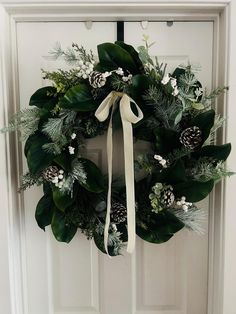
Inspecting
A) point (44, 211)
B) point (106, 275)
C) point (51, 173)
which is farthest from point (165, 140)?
point (106, 275)

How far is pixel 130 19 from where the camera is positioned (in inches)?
53.7

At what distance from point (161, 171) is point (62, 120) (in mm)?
378

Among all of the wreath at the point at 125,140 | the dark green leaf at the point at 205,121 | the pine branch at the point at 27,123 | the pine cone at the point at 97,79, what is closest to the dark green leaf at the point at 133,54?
the wreath at the point at 125,140

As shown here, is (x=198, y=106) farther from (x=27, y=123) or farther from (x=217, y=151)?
(x=27, y=123)

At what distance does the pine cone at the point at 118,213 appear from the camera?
1.28m

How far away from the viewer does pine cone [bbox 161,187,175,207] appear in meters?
1.20

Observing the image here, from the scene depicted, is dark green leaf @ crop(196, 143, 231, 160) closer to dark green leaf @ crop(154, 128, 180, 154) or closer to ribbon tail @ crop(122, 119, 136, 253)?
dark green leaf @ crop(154, 128, 180, 154)

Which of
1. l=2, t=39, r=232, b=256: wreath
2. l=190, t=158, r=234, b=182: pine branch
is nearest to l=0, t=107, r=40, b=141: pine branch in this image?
l=2, t=39, r=232, b=256: wreath

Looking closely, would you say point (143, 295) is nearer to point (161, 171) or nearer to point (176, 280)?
point (176, 280)

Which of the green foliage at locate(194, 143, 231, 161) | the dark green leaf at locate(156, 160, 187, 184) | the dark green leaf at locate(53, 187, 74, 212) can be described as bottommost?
the dark green leaf at locate(53, 187, 74, 212)

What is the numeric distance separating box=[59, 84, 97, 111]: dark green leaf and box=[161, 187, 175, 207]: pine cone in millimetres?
372

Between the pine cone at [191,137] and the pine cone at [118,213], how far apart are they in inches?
12.5

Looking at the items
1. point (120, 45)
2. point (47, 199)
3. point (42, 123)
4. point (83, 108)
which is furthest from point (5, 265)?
point (120, 45)

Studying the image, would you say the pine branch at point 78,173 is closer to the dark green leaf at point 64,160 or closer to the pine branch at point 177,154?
the dark green leaf at point 64,160
